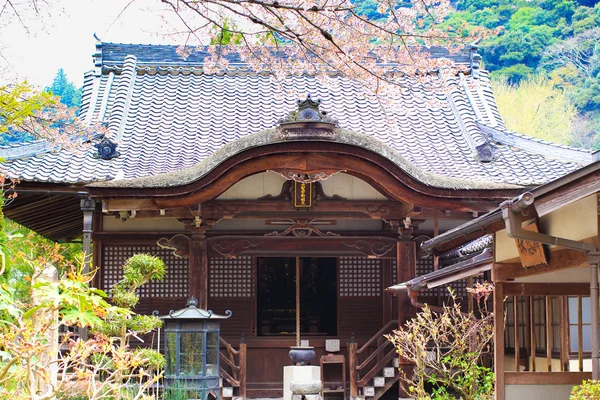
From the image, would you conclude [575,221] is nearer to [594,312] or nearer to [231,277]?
[594,312]

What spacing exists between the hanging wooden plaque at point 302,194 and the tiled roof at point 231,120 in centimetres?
124

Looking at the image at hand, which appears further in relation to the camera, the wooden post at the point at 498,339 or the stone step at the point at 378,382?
the stone step at the point at 378,382

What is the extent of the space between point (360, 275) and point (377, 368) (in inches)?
86.7

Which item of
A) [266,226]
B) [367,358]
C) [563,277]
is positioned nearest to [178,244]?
[266,226]

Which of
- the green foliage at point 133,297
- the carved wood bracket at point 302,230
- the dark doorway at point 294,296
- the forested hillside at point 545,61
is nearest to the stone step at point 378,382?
the dark doorway at point 294,296

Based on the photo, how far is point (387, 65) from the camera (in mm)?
18375

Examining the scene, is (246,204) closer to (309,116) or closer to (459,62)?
(309,116)

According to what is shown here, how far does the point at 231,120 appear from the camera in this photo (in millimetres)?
16609

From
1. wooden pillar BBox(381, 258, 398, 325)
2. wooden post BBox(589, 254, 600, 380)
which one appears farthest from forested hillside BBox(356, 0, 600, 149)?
wooden post BBox(589, 254, 600, 380)

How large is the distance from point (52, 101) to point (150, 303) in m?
6.26

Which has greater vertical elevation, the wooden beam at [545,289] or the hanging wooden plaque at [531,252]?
the hanging wooden plaque at [531,252]

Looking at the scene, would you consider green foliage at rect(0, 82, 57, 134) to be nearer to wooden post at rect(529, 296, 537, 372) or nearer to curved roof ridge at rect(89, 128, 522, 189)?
curved roof ridge at rect(89, 128, 522, 189)

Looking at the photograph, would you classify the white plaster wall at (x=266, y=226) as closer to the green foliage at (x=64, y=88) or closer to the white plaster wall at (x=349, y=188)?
the white plaster wall at (x=349, y=188)

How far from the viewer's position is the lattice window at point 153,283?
47.6 ft
